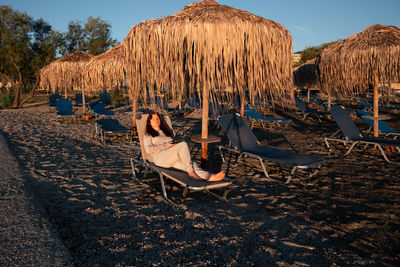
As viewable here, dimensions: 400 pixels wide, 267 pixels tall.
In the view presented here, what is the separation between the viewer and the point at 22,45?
16188mm


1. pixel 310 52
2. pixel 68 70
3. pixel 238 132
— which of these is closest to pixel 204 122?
pixel 238 132

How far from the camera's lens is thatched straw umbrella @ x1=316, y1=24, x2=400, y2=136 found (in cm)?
536

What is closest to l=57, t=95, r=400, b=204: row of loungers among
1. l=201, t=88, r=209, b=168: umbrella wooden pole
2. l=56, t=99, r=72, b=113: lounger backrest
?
l=201, t=88, r=209, b=168: umbrella wooden pole

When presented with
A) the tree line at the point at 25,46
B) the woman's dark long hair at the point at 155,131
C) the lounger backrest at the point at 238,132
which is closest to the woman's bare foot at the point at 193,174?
the woman's dark long hair at the point at 155,131

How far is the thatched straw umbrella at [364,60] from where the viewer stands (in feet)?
17.6

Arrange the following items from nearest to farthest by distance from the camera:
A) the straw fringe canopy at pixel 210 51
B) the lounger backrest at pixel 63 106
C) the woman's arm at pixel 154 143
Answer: the straw fringe canopy at pixel 210 51 < the woman's arm at pixel 154 143 < the lounger backrest at pixel 63 106

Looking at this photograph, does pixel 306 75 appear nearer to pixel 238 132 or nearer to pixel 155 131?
pixel 238 132

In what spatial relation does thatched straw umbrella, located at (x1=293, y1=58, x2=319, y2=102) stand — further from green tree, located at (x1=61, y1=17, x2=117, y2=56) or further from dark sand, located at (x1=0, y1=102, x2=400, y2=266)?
green tree, located at (x1=61, y1=17, x2=117, y2=56)

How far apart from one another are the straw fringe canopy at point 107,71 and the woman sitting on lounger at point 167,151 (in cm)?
393

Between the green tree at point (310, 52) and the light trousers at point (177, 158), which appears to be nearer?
the light trousers at point (177, 158)

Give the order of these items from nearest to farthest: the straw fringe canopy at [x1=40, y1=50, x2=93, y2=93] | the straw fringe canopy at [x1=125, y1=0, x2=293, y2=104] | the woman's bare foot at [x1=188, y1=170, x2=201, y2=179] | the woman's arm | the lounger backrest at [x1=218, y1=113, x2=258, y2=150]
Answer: the woman's bare foot at [x1=188, y1=170, x2=201, y2=179] < the straw fringe canopy at [x1=125, y1=0, x2=293, y2=104] < the woman's arm < the lounger backrest at [x1=218, y1=113, x2=258, y2=150] < the straw fringe canopy at [x1=40, y1=50, x2=93, y2=93]

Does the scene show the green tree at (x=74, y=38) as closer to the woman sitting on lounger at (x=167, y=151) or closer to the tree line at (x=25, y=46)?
the tree line at (x=25, y=46)

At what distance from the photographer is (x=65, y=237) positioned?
262cm

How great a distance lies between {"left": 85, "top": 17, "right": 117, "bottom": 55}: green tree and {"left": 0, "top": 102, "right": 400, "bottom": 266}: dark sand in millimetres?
19439
